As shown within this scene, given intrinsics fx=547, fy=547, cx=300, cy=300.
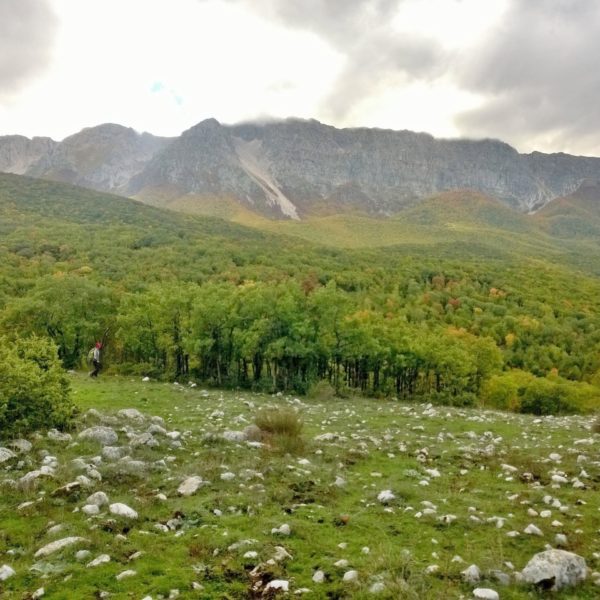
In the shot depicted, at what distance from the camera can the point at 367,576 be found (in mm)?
8727

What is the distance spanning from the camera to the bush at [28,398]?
15797mm

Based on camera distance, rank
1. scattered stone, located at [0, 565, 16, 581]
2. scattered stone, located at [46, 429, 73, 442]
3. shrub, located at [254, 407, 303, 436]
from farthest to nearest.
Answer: shrub, located at [254, 407, 303, 436] < scattered stone, located at [46, 429, 73, 442] < scattered stone, located at [0, 565, 16, 581]

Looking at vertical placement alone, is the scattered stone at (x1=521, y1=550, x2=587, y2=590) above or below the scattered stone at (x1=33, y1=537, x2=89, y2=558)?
above

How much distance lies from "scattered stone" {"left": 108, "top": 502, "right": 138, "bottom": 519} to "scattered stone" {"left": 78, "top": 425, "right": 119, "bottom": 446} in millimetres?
4935

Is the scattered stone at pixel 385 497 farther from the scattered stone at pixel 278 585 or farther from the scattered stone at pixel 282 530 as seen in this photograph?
the scattered stone at pixel 278 585

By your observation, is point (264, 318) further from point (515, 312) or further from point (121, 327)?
point (515, 312)

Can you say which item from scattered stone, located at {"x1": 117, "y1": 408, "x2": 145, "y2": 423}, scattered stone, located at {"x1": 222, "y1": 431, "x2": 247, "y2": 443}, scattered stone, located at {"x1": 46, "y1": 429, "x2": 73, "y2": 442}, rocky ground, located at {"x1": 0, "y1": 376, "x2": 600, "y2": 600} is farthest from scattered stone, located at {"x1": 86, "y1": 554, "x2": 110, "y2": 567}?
scattered stone, located at {"x1": 117, "y1": 408, "x2": 145, "y2": 423}

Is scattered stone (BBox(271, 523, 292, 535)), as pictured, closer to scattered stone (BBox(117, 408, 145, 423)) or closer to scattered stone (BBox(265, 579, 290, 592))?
scattered stone (BBox(265, 579, 290, 592))

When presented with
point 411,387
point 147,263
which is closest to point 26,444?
point 411,387

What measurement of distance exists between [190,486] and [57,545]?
12.1ft

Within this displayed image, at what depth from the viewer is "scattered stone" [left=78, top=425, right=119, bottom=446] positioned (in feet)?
51.9

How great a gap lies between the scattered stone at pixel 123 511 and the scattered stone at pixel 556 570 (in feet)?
23.6

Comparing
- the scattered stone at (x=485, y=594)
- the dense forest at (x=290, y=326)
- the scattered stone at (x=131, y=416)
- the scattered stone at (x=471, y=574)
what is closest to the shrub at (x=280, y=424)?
the scattered stone at (x=131, y=416)

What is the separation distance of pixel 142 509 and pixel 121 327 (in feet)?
139
